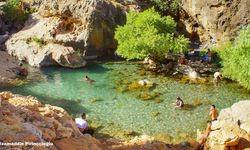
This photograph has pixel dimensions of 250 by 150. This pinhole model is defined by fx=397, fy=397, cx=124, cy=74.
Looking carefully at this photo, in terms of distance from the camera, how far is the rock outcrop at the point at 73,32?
4225cm

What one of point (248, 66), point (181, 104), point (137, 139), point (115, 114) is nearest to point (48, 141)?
point (137, 139)

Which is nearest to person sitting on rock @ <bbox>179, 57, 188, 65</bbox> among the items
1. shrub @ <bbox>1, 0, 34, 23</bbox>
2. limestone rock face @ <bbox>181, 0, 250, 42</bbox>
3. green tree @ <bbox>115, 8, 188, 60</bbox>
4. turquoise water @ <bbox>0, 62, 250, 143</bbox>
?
green tree @ <bbox>115, 8, 188, 60</bbox>

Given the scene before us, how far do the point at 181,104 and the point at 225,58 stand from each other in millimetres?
7016

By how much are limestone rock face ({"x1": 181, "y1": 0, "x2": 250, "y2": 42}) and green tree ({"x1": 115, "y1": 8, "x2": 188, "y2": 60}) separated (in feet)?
11.9

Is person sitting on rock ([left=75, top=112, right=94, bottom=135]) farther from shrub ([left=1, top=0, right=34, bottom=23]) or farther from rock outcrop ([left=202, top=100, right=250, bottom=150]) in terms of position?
shrub ([left=1, top=0, right=34, bottom=23])

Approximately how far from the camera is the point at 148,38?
118 feet

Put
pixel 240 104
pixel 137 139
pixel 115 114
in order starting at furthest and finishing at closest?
pixel 115 114 < pixel 240 104 < pixel 137 139

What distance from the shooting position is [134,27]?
125 feet

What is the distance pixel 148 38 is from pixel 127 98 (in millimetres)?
7214

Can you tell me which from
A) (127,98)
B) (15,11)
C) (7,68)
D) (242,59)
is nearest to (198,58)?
(242,59)

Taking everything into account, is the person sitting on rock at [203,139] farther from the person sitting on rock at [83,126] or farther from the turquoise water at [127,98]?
the person sitting on rock at [83,126]

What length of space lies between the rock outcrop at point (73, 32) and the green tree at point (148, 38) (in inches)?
199

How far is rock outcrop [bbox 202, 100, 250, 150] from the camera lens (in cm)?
2259

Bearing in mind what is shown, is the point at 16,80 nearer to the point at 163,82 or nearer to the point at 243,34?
the point at 163,82
